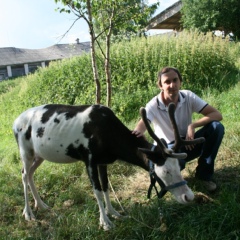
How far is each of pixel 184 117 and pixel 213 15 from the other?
1199cm

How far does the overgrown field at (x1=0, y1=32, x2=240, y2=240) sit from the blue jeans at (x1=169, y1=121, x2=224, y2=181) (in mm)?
241

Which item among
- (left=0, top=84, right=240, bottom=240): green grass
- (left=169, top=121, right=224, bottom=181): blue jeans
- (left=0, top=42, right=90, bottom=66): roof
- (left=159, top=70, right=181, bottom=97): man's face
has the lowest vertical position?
(left=0, top=84, right=240, bottom=240): green grass

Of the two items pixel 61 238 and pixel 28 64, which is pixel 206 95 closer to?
pixel 61 238

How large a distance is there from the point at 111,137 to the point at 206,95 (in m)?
4.99

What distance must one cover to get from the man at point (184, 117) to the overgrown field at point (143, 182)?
48cm

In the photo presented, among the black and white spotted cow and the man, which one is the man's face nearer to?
the man

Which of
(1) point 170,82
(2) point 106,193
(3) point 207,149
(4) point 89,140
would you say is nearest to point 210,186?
(3) point 207,149

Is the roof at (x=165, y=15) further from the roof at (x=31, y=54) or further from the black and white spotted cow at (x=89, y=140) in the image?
the roof at (x=31, y=54)

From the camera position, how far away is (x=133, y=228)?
11.0 feet

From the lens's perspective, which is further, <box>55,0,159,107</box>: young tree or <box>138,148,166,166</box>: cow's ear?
<box>55,0,159,107</box>: young tree

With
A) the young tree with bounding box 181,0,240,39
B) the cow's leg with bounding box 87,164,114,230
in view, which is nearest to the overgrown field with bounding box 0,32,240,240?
the cow's leg with bounding box 87,164,114,230

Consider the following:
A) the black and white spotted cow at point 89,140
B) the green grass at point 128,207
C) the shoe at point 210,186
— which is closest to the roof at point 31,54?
the green grass at point 128,207

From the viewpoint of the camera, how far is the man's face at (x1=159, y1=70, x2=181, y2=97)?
3561 millimetres

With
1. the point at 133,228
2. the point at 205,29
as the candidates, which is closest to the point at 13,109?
the point at 205,29
